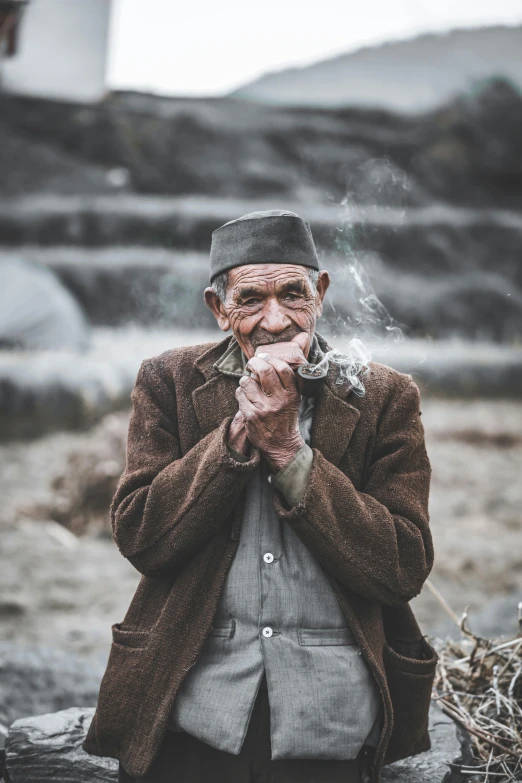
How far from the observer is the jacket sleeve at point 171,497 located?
2.08 meters

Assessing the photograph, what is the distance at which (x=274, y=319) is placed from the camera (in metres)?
2.25

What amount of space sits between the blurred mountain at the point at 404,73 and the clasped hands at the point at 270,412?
15.9 ft

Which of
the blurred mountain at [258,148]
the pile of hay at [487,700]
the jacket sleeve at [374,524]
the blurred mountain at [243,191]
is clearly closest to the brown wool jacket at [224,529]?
the jacket sleeve at [374,524]

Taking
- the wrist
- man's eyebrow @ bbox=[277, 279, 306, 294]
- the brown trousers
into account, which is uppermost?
man's eyebrow @ bbox=[277, 279, 306, 294]

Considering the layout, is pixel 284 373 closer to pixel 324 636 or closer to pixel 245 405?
pixel 245 405

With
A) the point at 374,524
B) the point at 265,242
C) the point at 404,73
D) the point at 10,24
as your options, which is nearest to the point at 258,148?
the point at 404,73

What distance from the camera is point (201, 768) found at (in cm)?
219

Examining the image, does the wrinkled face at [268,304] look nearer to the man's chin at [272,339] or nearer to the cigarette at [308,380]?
the man's chin at [272,339]

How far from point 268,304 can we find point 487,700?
204cm

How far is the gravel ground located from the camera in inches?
217

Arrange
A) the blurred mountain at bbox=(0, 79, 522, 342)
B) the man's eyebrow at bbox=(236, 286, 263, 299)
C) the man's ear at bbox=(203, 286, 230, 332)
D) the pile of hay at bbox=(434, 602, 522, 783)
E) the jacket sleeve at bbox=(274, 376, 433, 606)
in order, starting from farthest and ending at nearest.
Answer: the blurred mountain at bbox=(0, 79, 522, 342), the pile of hay at bbox=(434, 602, 522, 783), the man's ear at bbox=(203, 286, 230, 332), the man's eyebrow at bbox=(236, 286, 263, 299), the jacket sleeve at bbox=(274, 376, 433, 606)

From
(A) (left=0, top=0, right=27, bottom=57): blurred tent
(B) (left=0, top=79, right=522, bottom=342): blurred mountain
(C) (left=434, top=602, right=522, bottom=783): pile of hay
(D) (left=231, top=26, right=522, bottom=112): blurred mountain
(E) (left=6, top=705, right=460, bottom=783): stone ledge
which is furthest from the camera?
(D) (left=231, top=26, right=522, bottom=112): blurred mountain

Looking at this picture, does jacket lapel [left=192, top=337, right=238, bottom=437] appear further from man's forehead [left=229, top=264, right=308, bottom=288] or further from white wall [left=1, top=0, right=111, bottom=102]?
white wall [left=1, top=0, right=111, bottom=102]

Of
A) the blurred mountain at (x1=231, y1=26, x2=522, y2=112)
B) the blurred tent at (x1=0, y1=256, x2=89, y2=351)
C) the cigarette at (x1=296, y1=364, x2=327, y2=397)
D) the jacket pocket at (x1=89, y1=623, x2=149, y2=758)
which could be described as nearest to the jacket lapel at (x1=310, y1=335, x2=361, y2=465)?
the cigarette at (x1=296, y1=364, x2=327, y2=397)
